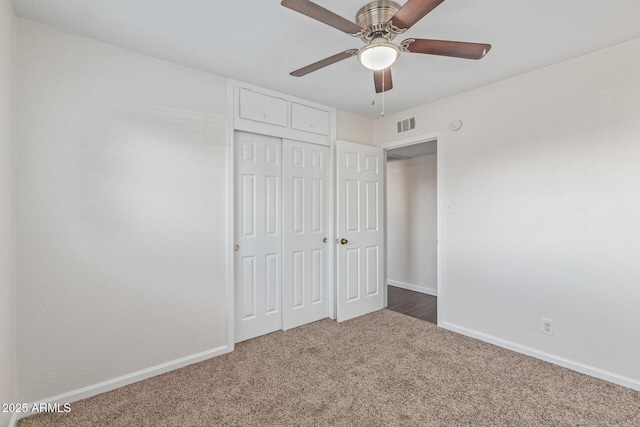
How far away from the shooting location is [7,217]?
1618mm

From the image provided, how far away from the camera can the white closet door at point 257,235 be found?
279cm

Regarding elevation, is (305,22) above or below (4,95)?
above

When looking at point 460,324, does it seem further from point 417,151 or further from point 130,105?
point 130,105

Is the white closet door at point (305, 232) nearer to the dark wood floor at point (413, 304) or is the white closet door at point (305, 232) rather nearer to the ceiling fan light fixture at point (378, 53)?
the dark wood floor at point (413, 304)

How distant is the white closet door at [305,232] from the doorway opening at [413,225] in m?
1.29

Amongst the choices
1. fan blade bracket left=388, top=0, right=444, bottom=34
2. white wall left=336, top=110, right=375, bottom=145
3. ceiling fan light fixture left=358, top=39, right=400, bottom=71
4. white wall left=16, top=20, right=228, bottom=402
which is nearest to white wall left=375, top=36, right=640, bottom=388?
white wall left=336, top=110, right=375, bottom=145

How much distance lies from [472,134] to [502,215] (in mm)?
841

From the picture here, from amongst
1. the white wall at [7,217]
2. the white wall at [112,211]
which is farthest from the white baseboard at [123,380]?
the white wall at [7,217]

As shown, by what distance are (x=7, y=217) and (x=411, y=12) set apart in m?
2.36

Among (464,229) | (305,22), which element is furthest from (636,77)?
(305,22)

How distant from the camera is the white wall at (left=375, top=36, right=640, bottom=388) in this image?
2.09 m

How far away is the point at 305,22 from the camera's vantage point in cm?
182

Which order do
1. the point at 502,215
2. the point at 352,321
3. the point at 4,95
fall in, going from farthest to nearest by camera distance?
the point at 352,321, the point at 502,215, the point at 4,95

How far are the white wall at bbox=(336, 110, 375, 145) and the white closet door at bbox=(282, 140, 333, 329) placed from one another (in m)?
0.35
